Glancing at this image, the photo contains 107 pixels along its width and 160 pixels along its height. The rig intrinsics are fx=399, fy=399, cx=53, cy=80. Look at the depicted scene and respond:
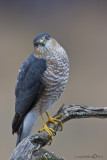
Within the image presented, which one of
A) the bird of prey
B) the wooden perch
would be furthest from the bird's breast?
the wooden perch

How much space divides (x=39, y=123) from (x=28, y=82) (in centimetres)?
181

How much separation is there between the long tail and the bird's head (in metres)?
0.45

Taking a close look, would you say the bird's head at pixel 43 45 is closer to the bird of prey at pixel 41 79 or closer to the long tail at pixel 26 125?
the bird of prey at pixel 41 79

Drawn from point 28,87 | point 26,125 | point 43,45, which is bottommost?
point 26,125

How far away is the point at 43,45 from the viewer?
9.09 ft

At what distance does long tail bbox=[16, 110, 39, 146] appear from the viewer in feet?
9.50

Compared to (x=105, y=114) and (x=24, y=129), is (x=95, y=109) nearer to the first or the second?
(x=105, y=114)

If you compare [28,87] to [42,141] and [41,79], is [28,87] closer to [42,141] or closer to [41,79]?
[41,79]

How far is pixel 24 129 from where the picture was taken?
9.57 feet

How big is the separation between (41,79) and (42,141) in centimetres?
47

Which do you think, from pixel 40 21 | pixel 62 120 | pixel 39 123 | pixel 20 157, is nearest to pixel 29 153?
pixel 20 157

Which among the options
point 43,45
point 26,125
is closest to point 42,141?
point 26,125

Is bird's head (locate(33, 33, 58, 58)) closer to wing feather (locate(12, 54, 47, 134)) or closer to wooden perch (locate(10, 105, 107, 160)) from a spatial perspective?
wing feather (locate(12, 54, 47, 134))

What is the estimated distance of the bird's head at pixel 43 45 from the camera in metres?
2.75
